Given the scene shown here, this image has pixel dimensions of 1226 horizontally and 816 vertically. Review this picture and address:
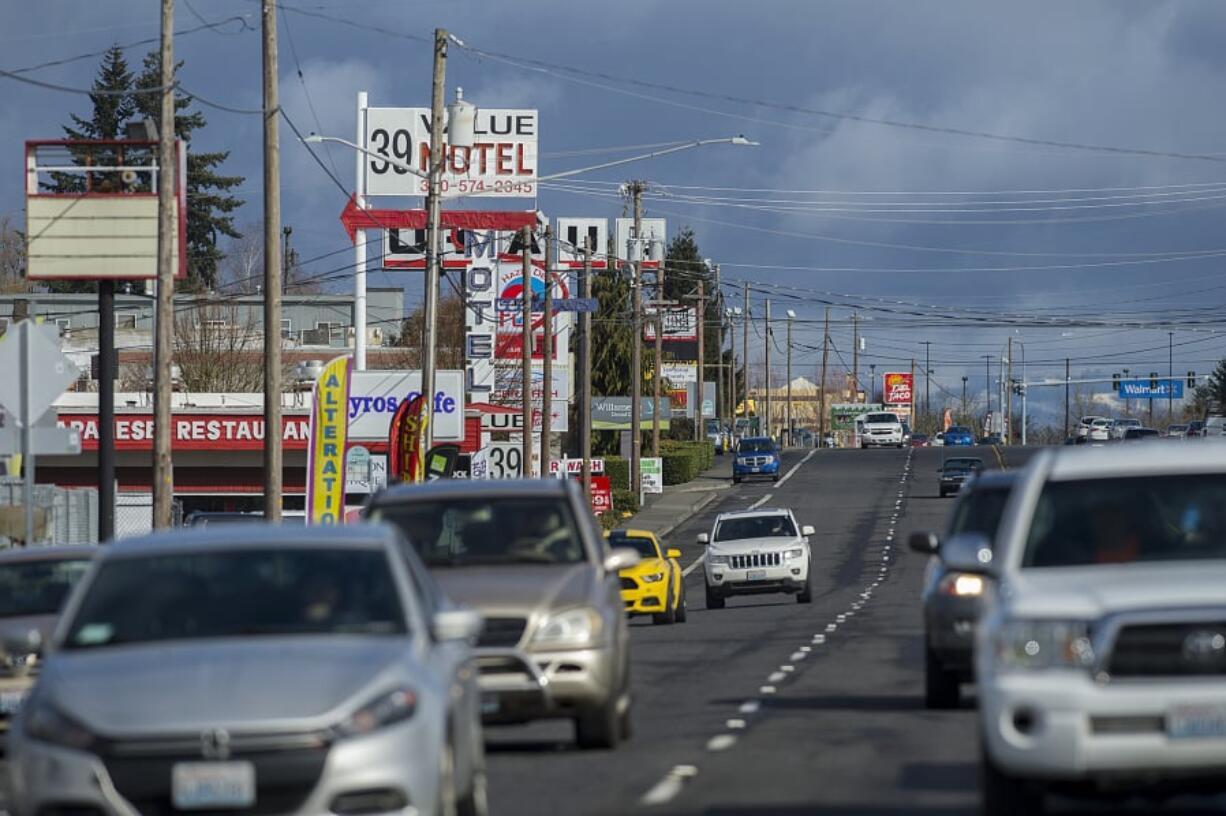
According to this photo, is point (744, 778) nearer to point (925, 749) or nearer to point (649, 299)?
point (925, 749)

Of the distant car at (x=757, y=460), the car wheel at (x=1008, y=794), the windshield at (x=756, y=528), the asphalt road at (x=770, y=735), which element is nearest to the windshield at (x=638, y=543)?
the asphalt road at (x=770, y=735)

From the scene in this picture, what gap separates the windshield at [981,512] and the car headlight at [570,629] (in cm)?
440

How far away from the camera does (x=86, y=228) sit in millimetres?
32094

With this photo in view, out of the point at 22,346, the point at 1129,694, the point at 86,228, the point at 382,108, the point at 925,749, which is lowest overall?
the point at 925,749

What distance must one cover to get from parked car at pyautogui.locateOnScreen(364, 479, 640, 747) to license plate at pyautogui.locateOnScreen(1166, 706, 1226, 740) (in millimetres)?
5489

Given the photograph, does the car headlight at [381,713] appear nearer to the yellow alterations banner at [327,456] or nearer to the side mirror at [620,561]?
the side mirror at [620,561]

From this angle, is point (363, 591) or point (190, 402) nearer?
point (363, 591)

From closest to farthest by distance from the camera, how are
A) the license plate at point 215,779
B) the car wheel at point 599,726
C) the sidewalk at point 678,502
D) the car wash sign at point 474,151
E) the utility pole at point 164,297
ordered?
1. the license plate at point 215,779
2. the car wheel at point 599,726
3. the utility pole at point 164,297
4. the sidewalk at point 678,502
5. the car wash sign at point 474,151

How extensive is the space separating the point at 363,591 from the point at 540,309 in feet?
191

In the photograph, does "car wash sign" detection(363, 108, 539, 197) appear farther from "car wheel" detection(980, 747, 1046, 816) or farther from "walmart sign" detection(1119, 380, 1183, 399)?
"walmart sign" detection(1119, 380, 1183, 399)

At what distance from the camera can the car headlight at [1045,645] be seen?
9.04 m

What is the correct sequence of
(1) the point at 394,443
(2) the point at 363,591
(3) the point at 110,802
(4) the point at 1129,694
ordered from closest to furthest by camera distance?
1. (3) the point at 110,802
2. (4) the point at 1129,694
3. (2) the point at 363,591
4. (1) the point at 394,443

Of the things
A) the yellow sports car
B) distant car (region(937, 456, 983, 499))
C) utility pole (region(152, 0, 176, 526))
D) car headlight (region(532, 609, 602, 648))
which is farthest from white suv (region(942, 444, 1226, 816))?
distant car (region(937, 456, 983, 499))

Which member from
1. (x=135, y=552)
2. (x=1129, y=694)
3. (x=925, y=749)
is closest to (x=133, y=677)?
(x=135, y=552)
